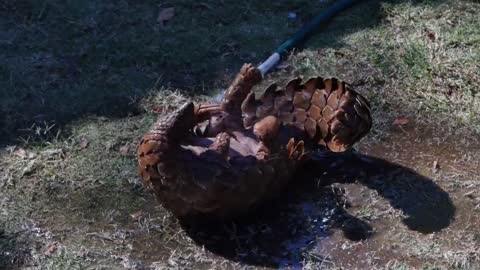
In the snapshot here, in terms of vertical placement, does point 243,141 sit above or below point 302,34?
above

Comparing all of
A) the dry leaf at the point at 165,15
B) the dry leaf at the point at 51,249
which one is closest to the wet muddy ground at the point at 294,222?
the dry leaf at the point at 51,249

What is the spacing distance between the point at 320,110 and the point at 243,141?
35 cm

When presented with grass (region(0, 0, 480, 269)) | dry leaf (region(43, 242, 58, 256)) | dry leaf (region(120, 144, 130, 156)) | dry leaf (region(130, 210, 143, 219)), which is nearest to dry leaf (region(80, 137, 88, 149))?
grass (region(0, 0, 480, 269))

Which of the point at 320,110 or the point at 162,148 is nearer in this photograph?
the point at 162,148

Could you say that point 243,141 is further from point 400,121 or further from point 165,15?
point 165,15

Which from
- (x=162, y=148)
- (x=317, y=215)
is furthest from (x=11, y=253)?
(x=317, y=215)

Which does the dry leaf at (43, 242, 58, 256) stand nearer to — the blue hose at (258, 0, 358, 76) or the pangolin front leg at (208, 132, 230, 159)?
the pangolin front leg at (208, 132, 230, 159)

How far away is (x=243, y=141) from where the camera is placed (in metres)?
3.22

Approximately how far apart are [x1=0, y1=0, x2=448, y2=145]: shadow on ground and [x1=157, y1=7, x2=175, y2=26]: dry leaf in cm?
3

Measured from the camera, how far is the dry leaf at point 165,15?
4680 mm

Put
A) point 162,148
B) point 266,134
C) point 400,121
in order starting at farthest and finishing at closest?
point 400,121
point 266,134
point 162,148

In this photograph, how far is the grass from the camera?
3146 mm

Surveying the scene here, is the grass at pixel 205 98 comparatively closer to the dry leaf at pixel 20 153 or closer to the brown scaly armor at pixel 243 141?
the dry leaf at pixel 20 153

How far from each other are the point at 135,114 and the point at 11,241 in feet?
3.07
